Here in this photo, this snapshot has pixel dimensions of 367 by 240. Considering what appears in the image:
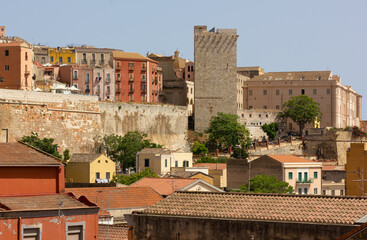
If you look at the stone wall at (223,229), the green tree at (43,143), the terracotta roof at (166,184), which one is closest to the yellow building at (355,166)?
the terracotta roof at (166,184)

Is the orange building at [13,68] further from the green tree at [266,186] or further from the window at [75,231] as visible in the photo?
the window at [75,231]

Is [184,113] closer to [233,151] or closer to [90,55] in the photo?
[233,151]

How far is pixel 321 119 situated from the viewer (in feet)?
353

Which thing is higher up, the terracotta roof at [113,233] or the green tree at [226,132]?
the green tree at [226,132]

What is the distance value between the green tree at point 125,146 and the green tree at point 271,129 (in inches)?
889

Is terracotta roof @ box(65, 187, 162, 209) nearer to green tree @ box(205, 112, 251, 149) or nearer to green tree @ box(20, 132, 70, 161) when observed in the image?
green tree @ box(20, 132, 70, 161)

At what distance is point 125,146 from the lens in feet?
234

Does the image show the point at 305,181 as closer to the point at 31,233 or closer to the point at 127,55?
the point at 31,233

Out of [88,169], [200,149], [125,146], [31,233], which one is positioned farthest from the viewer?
[200,149]

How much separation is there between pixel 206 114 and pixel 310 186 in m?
34.5

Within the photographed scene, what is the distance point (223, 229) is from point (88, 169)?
4050 cm

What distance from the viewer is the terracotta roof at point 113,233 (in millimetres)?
24250

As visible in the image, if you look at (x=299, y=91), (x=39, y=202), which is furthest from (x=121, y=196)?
(x=299, y=91)

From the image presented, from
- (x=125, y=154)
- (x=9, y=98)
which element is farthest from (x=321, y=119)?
(x=9, y=98)
